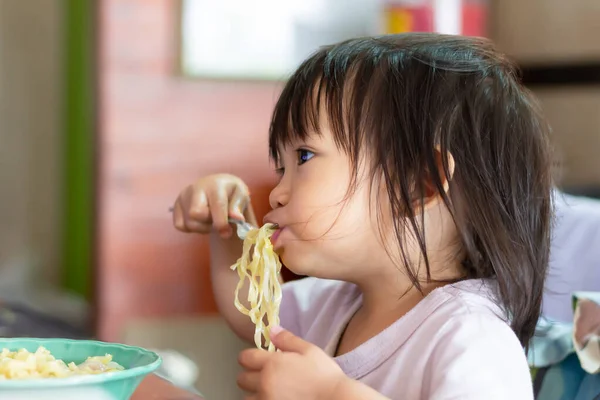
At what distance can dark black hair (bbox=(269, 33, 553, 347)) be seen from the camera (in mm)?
1009

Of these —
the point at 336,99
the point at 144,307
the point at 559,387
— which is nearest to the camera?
the point at 336,99

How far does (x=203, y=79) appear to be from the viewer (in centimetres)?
269

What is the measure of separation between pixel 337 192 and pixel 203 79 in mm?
1743

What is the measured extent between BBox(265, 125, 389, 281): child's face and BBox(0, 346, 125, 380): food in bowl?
11.1 inches

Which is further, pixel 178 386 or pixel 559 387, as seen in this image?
pixel 559 387

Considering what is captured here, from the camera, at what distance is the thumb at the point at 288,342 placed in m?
0.91

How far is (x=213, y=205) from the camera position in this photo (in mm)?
1239

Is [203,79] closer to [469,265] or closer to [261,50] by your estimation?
[261,50]

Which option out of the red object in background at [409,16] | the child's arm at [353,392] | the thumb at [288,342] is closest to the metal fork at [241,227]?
the thumb at [288,342]

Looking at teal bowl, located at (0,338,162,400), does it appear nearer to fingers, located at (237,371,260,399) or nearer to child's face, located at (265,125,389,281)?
fingers, located at (237,371,260,399)

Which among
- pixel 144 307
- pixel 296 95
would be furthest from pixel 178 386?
pixel 144 307

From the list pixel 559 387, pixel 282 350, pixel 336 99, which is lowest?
pixel 559 387

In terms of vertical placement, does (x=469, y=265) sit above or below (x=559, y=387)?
above

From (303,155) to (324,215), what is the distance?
0.08 meters
